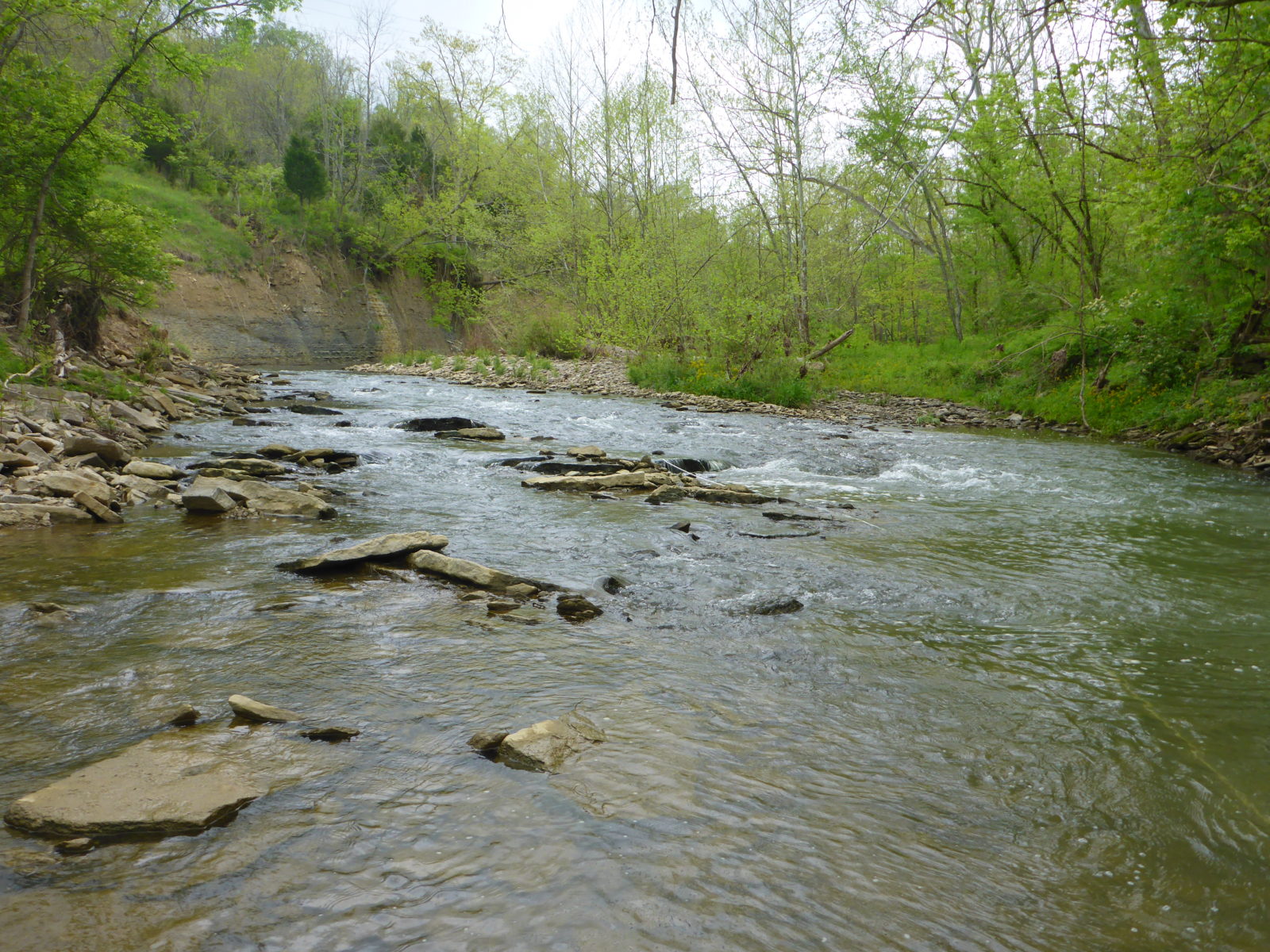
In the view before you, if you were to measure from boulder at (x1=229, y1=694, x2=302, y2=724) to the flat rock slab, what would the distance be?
0.30 meters

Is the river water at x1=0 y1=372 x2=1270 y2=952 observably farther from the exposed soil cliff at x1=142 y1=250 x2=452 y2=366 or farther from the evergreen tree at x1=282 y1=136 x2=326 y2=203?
the evergreen tree at x1=282 y1=136 x2=326 y2=203

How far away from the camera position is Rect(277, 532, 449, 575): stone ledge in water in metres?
5.55

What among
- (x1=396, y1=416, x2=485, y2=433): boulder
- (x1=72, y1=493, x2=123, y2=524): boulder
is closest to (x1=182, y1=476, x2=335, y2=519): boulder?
(x1=72, y1=493, x2=123, y2=524): boulder

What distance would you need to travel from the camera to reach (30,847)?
2371mm

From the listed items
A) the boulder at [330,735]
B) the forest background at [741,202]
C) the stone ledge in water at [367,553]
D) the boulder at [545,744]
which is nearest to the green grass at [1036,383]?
the forest background at [741,202]

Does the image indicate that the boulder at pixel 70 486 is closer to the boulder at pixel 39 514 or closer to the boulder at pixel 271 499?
the boulder at pixel 39 514

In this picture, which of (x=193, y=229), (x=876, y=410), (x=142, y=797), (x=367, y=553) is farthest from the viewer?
(x=193, y=229)

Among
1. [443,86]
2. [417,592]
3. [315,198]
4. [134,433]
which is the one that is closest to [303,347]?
[315,198]

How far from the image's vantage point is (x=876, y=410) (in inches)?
811

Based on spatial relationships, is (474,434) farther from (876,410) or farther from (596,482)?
(876,410)

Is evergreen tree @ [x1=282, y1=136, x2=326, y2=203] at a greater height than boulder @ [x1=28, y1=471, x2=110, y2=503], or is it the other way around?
evergreen tree @ [x1=282, y1=136, x2=326, y2=203]

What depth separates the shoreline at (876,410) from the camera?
39.8 feet

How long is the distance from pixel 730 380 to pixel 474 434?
10427 millimetres

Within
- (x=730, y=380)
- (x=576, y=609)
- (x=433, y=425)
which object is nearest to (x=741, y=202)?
(x=730, y=380)
